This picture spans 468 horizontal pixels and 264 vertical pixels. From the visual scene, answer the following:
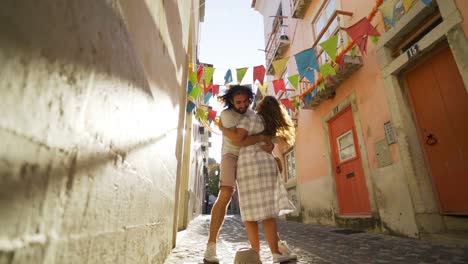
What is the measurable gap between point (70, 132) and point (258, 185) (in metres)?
1.63

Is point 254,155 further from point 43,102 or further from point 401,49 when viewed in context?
point 401,49

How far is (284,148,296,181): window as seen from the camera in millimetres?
9205

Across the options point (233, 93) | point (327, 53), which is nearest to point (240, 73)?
point (327, 53)

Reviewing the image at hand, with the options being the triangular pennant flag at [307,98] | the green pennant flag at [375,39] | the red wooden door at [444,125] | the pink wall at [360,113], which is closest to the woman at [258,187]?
the red wooden door at [444,125]

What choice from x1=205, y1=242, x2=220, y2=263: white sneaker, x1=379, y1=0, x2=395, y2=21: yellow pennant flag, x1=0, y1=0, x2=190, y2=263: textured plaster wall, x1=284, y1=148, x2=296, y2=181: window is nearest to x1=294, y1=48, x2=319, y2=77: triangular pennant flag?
x1=379, y1=0, x2=395, y2=21: yellow pennant flag

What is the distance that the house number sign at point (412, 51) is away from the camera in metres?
3.77

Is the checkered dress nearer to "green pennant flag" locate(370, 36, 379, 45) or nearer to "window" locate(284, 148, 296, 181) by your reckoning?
"green pennant flag" locate(370, 36, 379, 45)

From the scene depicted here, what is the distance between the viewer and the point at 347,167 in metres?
5.82

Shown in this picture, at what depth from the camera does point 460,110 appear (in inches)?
133

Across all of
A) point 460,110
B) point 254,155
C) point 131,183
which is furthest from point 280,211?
point 460,110

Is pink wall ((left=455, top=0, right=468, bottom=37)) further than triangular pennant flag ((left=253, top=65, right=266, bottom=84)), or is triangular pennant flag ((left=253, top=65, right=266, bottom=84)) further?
triangular pennant flag ((left=253, top=65, right=266, bottom=84))

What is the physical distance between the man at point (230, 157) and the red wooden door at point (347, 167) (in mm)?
3651

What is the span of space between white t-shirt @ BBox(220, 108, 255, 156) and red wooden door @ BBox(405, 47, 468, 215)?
2987mm

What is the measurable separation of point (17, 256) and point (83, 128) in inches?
13.2
